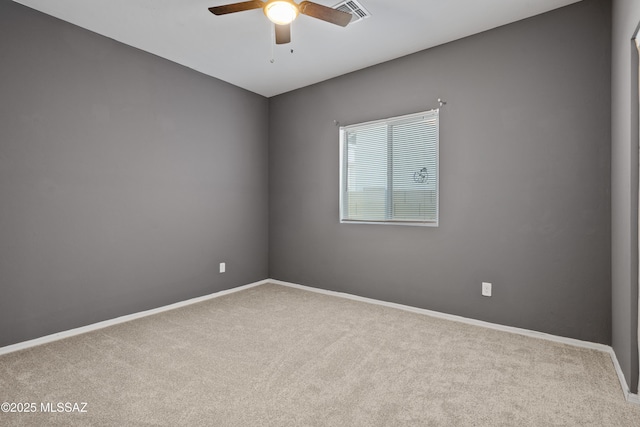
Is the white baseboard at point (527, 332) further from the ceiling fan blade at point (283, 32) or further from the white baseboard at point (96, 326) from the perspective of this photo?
the ceiling fan blade at point (283, 32)

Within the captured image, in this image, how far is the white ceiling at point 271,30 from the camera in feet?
8.32

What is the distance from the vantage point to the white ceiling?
2.54 meters

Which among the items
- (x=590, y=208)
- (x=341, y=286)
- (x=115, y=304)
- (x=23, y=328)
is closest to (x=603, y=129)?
(x=590, y=208)

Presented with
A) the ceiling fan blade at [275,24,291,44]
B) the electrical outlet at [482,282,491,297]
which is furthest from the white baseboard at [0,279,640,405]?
the ceiling fan blade at [275,24,291,44]

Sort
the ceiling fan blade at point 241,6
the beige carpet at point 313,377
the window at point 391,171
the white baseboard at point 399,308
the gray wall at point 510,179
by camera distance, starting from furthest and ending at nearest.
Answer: the window at point 391,171 < the gray wall at point 510,179 < the white baseboard at point 399,308 < the ceiling fan blade at point 241,6 < the beige carpet at point 313,377

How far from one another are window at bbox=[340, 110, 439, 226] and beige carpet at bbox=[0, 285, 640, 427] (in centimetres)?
120

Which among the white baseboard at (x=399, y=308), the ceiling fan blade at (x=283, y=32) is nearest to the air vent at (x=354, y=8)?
the ceiling fan blade at (x=283, y=32)

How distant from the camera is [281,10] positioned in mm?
2145

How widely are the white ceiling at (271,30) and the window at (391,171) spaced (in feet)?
2.42

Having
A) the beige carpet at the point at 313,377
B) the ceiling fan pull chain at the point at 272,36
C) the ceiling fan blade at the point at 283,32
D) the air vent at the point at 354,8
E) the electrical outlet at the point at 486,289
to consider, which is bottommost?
the beige carpet at the point at 313,377

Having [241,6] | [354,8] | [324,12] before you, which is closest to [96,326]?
[241,6]

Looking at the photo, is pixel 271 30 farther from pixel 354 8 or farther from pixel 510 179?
pixel 510 179

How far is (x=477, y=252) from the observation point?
9.77ft

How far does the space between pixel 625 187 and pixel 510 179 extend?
0.89m
